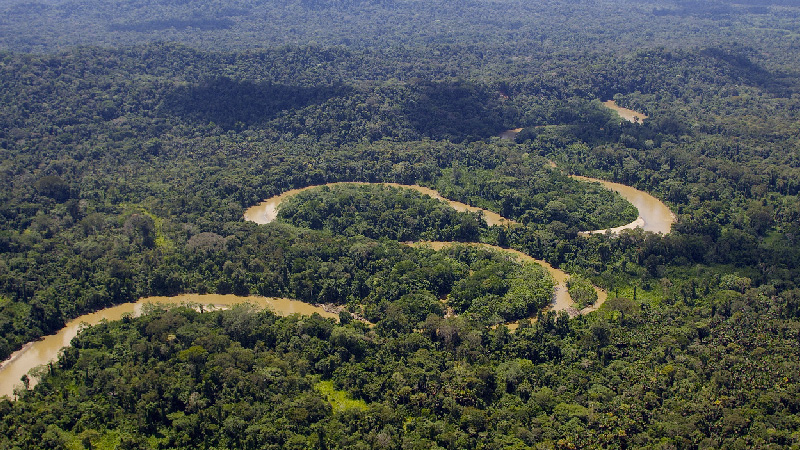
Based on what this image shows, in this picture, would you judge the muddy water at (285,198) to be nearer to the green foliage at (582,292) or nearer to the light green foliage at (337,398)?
the green foliage at (582,292)

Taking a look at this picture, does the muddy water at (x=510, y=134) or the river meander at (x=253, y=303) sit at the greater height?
the muddy water at (x=510, y=134)

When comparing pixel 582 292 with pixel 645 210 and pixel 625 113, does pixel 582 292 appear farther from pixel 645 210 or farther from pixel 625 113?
pixel 625 113

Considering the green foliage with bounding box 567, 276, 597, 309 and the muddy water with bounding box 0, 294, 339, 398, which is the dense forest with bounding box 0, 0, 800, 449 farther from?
the muddy water with bounding box 0, 294, 339, 398

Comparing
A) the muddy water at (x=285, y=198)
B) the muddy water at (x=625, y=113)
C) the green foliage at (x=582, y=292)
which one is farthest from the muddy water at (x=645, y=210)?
the muddy water at (x=625, y=113)

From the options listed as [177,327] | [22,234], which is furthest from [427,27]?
[177,327]

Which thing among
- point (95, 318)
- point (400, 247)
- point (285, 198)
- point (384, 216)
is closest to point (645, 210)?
point (384, 216)

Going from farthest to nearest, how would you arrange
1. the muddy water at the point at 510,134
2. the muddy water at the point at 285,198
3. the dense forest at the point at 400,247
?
the muddy water at the point at 510,134 → the muddy water at the point at 285,198 → the dense forest at the point at 400,247

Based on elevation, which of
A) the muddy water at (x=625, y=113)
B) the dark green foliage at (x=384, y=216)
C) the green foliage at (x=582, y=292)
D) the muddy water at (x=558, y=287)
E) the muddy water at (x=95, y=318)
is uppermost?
the muddy water at (x=625, y=113)
